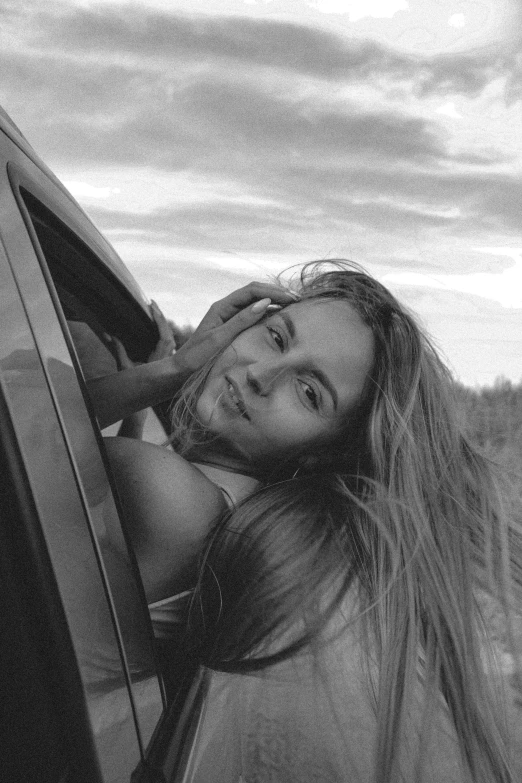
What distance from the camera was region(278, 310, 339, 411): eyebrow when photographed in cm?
189

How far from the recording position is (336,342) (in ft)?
6.32

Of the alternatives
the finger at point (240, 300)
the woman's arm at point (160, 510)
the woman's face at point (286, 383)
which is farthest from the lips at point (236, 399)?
the woman's arm at point (160, 510)

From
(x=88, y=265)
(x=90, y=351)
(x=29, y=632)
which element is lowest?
(x=29, y=632)

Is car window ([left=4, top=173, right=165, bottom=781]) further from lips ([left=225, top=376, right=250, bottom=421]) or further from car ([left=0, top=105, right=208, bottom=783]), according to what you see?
lips ([left=225, top=376, right=250, bottom=421])

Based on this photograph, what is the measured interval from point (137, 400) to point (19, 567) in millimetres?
1076

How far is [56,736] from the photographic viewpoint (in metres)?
0.79

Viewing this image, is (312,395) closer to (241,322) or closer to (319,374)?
(319,374)

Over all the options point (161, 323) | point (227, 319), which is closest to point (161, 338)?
point (161, 323)

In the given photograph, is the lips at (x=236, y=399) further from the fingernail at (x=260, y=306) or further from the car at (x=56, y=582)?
the car at (x=56, y=582)

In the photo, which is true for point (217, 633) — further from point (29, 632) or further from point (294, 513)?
point (29, 632)

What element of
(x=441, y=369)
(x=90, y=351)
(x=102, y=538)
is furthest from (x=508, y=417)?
(x=102, y=538)

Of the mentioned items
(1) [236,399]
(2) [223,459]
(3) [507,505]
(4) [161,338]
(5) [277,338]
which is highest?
(4) [161,338]

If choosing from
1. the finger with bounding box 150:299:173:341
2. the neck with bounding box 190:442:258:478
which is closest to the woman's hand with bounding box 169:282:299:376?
the neck with bounding box 190:442:258:478

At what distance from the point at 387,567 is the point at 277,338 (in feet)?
2.06
